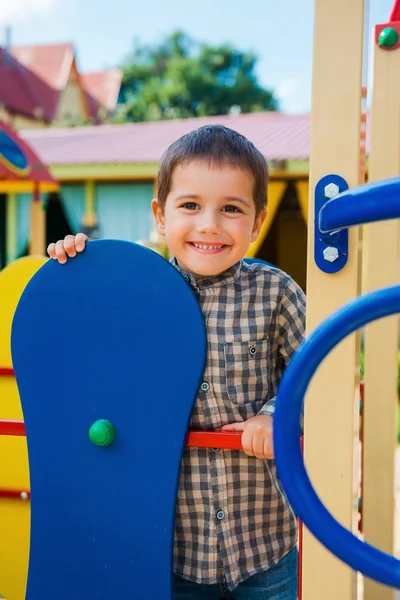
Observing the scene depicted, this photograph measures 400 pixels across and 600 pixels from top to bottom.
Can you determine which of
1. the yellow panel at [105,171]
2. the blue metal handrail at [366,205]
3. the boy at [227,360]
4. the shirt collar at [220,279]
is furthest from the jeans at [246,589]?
the yellow panel at [105,171]

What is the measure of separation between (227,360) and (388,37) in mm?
761

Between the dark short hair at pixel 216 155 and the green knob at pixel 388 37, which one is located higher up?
the green knob at pixel 388 37

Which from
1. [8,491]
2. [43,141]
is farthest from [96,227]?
[8,491]

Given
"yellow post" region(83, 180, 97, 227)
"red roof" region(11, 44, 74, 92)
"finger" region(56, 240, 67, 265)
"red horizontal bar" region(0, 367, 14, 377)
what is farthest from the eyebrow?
"red roof" region(11, 44, 74, 92)

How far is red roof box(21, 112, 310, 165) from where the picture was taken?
703 centimetres

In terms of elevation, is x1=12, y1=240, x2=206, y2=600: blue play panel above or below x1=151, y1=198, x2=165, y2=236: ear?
below

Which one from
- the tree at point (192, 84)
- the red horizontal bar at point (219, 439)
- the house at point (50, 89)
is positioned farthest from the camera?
the tree at point (192, 84)

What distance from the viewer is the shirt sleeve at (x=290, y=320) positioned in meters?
1.23

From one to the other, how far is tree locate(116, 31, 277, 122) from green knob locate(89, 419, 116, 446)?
2739 cm

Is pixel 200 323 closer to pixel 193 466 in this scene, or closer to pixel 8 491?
pixel 193 466

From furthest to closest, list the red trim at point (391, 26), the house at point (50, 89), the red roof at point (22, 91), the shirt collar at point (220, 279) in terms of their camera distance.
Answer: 1. the house at point (50, 89)
2. the red roof at point (22, 91)
3. the red trim at point (391, 26)
4. the shirt collar at point (220, 279)

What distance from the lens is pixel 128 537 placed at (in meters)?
1.16

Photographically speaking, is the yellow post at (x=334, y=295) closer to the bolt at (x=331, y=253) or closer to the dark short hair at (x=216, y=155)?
the bolt at (x=331, y=253)

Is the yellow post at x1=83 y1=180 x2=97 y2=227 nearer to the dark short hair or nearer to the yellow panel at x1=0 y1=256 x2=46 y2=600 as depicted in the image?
the yellow panel at x1=0 y1=256 x2=46 y2=600
